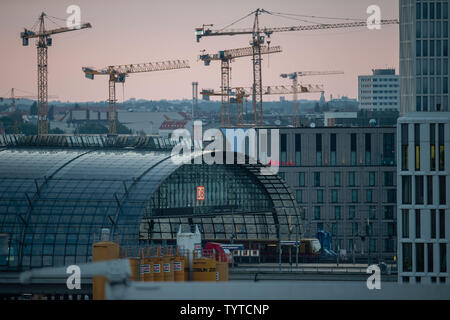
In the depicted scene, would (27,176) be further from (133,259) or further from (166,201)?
(133,259)

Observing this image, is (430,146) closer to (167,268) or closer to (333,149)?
(167,268)

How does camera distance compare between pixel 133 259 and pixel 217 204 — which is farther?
pixel 217 204

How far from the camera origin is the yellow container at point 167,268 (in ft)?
206

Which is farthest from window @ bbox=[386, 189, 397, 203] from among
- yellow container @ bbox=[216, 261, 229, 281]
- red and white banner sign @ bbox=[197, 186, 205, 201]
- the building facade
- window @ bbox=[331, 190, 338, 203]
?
yellow container @ bbox=[216, 261, 229, 281]

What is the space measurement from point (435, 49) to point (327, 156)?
6792 cm

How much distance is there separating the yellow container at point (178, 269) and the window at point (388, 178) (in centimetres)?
9040

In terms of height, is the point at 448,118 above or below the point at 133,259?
above

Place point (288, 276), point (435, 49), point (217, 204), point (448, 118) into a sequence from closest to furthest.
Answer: point (448, 118), point (435, 49), point (288, 276), point (217, 204)

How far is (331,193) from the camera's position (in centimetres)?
15262

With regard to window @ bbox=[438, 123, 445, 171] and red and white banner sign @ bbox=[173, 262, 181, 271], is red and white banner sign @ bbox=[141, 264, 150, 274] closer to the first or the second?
red and white banner sign @ bbox=[173, 262, 181, 271]

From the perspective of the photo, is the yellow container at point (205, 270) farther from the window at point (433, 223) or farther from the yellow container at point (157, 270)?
the window at point (433, 223)

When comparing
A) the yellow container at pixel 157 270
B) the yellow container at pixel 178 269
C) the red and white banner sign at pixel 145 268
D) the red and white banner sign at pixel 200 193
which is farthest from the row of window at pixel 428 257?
the red and white banner sign at pixel 200 193
